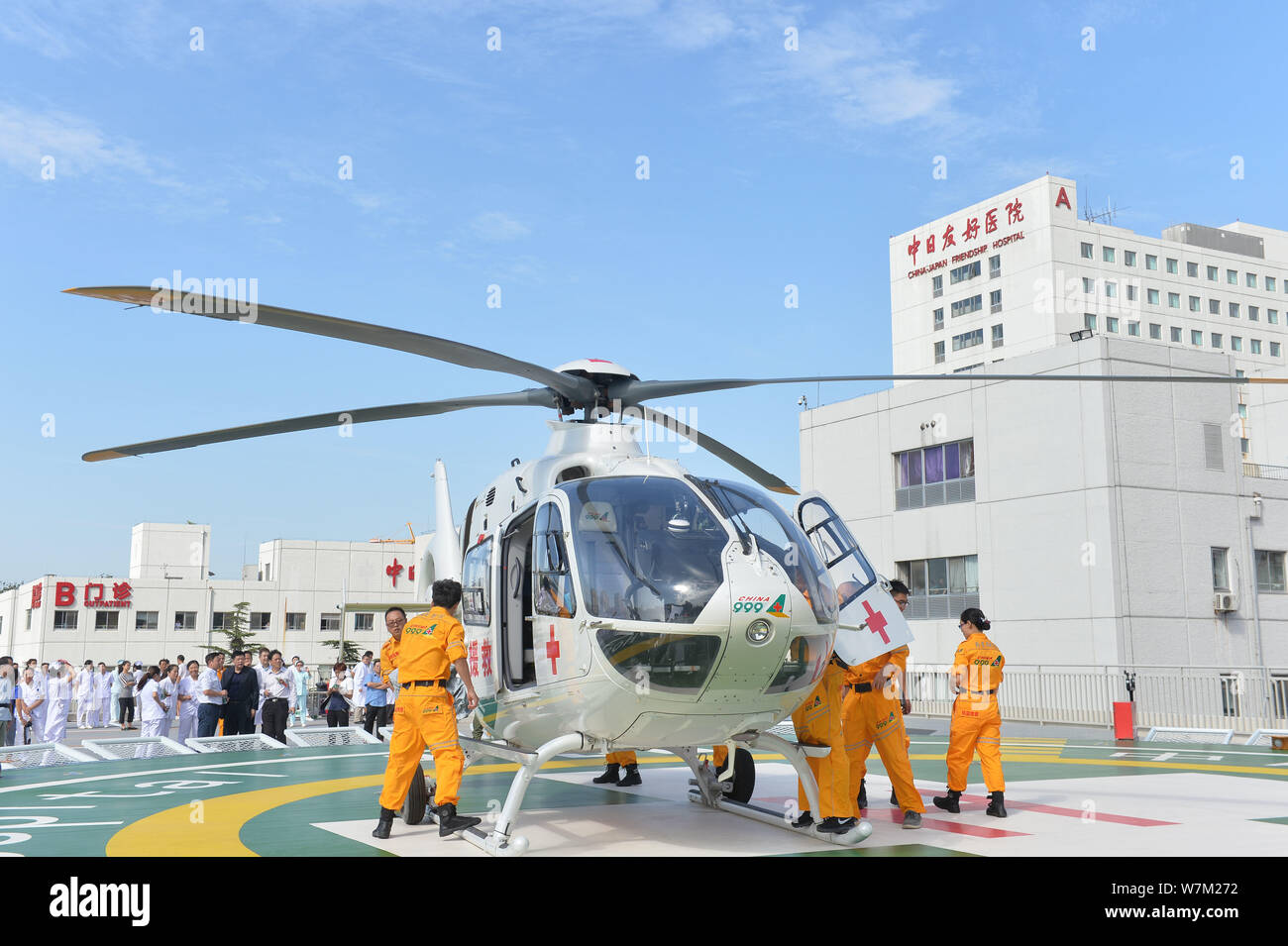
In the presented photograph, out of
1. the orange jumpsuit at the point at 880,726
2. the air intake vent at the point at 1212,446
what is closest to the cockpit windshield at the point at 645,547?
the orange jumpsuit at the point at 880,726

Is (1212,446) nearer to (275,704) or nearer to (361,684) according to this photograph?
(361,684)

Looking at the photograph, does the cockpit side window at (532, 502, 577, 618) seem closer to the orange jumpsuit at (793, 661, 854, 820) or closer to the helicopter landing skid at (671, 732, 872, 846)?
the helicopter landing skid at (671, 732, 872, 846)

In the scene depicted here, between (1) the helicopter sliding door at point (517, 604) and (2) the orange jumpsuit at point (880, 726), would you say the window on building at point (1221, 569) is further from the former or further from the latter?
(1) the helicopter sliding door at point (517, 604)

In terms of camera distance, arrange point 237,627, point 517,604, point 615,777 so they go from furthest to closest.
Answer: point 237,627, point 615,777, point 517,604

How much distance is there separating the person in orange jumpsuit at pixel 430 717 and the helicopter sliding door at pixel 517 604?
41 centimetres

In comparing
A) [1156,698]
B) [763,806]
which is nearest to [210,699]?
[763,806]

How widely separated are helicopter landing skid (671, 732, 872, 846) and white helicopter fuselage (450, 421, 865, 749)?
0.56 m

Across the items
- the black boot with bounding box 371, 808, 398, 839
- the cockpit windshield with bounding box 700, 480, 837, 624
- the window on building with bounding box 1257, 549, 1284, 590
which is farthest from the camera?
the window on building with bounding box 1257, 549, 1284, 590

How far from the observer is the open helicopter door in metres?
8.73

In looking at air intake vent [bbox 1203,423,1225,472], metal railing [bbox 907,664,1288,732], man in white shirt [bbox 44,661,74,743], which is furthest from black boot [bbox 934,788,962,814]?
air intake vent [bbox 1203,423,1225,472]

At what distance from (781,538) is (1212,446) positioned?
2886 centimetres

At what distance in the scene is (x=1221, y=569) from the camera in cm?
3212

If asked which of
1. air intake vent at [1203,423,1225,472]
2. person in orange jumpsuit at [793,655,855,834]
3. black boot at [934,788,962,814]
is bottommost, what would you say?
black boot at [934,788,962,814]
